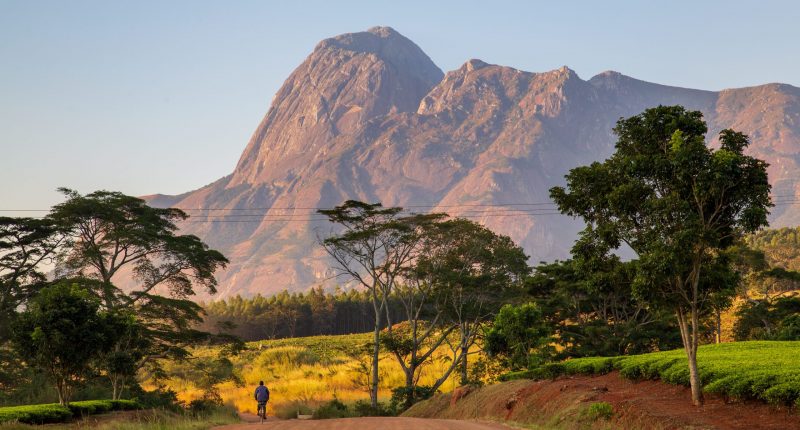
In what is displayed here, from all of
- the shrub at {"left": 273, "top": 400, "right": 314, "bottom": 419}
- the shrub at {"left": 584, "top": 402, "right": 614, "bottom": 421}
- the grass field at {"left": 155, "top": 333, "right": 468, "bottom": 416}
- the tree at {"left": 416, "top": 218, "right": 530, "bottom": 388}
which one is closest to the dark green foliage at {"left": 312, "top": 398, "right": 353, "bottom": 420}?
the shrub at {"left": 273, "top": 400, "right": 314, "bottom": 419}

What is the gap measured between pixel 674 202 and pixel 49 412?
21.7 metres

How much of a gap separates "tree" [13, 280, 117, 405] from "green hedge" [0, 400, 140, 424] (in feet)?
2.60

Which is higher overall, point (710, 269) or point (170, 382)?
point (710, 269)

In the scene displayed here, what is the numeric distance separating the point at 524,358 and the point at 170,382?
42253 mm

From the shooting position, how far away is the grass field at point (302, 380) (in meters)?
57.5

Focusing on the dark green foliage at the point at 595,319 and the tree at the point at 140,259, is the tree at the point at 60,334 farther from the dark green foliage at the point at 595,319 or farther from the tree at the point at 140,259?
the dark green foliage at the point at 595,319

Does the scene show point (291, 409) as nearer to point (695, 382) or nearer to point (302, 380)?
point (302, 380)

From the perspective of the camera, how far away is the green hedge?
23.7 m

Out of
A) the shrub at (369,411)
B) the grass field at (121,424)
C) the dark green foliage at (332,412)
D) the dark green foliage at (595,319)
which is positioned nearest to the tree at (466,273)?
the dark green foliage at (595,319)

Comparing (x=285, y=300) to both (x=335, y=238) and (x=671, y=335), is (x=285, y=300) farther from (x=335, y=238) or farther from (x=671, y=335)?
(x=671, y=335)

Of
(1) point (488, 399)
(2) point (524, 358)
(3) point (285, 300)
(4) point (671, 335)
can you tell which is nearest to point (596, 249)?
(1) point (488, 399)

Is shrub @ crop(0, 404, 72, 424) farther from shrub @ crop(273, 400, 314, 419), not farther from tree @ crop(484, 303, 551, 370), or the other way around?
tree @ crop(484, 303, 551, 370)

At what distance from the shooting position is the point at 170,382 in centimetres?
7300

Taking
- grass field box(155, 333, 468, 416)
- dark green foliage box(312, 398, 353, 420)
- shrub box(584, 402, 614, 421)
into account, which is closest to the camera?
shrub box(584, 402, 614, 421)
